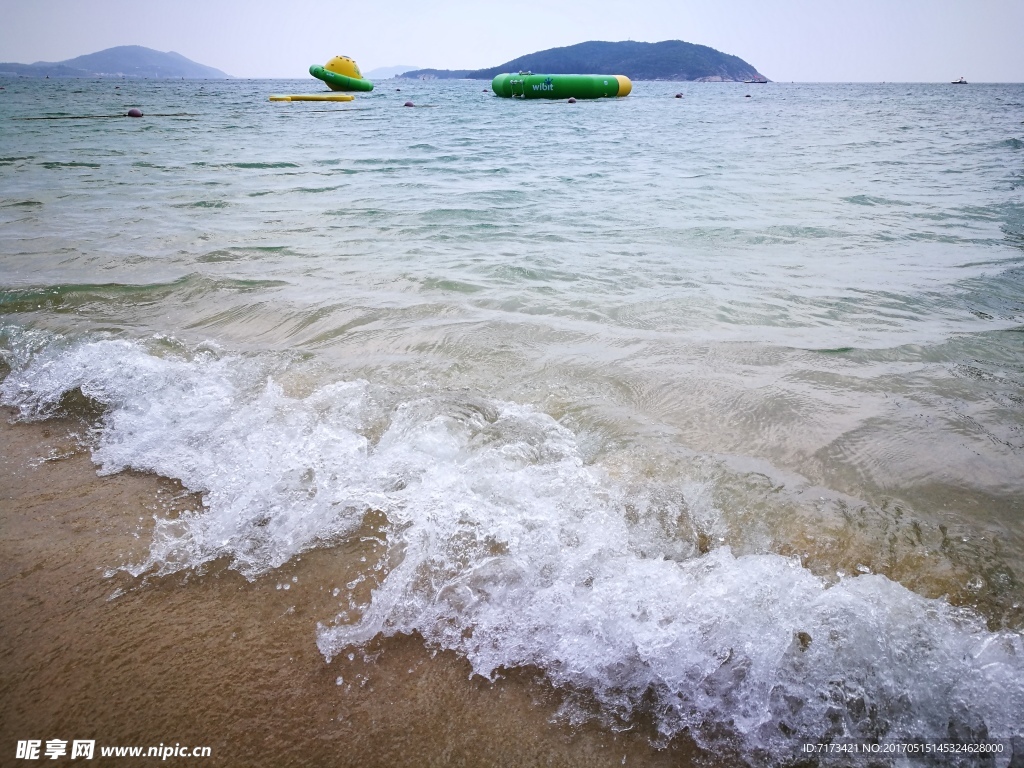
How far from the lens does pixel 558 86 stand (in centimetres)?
3641

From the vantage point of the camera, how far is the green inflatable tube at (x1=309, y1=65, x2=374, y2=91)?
40.7 metres

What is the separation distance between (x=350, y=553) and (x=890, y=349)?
3.27 m

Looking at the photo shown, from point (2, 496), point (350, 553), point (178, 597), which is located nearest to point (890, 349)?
point (350, 553)

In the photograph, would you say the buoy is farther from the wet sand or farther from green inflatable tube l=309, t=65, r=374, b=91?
the wet sand

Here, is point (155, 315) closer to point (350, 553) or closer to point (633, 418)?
point (350, 553)

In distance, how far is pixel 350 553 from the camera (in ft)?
5.98

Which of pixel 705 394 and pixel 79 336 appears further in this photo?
pixel 79 336

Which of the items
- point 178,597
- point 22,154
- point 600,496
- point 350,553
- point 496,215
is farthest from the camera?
point 22,154

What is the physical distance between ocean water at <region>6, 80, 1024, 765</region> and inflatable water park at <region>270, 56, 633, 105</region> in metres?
33.7

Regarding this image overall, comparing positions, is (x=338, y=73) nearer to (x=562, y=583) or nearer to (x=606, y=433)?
(x=606, y=433)

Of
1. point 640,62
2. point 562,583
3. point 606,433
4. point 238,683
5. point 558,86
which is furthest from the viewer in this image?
point 640,62

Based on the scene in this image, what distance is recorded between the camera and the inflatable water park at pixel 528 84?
3612 cm

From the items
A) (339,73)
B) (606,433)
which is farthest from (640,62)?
(606,433)

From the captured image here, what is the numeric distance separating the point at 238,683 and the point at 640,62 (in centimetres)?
19609
